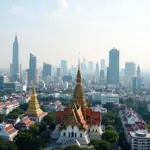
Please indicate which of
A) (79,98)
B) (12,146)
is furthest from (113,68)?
(12,146)

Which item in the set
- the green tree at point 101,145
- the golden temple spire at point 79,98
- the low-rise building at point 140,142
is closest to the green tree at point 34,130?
the golden temple spire at point 79,98

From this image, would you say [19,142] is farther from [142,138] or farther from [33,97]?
[33,97]

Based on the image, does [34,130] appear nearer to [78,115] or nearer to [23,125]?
[23,125]

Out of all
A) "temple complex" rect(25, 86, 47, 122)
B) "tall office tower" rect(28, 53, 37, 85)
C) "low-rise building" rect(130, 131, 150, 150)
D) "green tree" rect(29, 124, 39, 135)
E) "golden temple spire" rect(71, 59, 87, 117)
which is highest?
"tall office tower" rect(28, 53, 37, 85)

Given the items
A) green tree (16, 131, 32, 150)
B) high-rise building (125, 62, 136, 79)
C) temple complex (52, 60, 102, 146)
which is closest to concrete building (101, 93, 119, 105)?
temple complex (52, 60, 102, 146)

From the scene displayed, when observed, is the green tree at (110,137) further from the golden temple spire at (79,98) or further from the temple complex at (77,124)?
the golden temple spire at (79,98)

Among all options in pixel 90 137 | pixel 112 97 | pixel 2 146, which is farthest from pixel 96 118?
pixel 112 97

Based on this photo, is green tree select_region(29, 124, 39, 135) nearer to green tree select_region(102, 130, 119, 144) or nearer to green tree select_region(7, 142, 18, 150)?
green tree select_region(7, 142, 18, 150)
